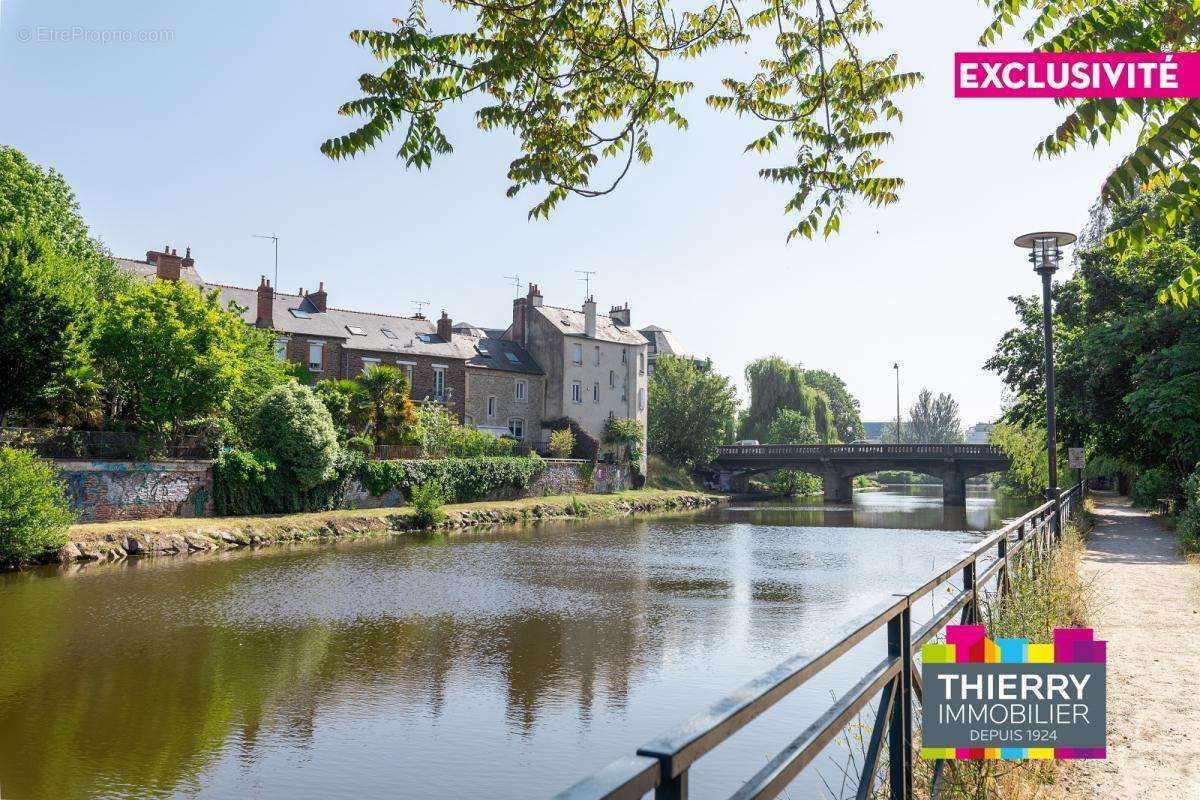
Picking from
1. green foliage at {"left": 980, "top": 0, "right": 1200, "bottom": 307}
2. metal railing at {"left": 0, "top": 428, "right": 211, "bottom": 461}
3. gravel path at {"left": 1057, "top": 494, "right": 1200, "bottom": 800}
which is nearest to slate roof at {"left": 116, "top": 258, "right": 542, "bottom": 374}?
metal railing at {"left": 0, "top": 428, "right": 211, "bottom": 461}

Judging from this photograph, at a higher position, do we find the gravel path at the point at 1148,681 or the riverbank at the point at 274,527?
the gravel path at the point at 1148,681

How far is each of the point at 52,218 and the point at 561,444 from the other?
86.8 ft

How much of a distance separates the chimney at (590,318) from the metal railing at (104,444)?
2907 cm

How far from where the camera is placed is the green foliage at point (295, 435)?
2973cm

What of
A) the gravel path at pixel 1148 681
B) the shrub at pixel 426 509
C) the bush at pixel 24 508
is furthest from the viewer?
the shrub at pixel 426 509

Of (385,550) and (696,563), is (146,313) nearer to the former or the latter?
(385,550)

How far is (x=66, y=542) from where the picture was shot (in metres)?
21.0

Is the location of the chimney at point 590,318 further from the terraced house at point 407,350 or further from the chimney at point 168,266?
the chimney at point 168,266

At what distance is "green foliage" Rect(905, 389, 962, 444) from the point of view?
11269cm

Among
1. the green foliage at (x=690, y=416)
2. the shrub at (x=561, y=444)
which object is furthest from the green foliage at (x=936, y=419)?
the shrub at (x=561, y=444)

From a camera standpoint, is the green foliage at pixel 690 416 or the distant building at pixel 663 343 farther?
the distant building at pixel 663 343

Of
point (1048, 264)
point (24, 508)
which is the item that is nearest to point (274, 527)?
point (24, 508)

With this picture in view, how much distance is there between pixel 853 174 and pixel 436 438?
3498cm

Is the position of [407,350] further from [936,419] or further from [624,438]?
[936,419]
